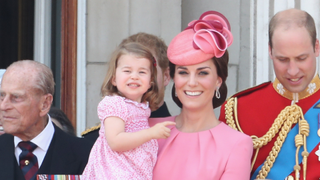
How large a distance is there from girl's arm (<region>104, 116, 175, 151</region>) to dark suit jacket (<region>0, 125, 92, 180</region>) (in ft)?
1.53

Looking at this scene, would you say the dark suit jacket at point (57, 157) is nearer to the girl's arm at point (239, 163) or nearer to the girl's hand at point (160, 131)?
the girl's hand at point (160, 131)

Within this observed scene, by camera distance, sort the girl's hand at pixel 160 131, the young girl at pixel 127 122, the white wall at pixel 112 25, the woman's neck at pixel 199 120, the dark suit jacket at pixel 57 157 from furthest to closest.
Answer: the white wall at pixel 112 25 < the dark suit jacket at pixel 57 157 < the woman's neck at pixel 199 120 < the young girl at pixel 127 122 < the girl's hand at pixel 160 131

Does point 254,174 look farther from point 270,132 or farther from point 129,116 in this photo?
point 129,116

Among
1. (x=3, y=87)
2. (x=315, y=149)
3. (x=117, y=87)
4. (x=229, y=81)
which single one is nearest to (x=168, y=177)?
(x=117, y=87)

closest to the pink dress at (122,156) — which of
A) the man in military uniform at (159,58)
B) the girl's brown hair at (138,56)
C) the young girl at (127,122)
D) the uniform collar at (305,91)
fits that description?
the young girl at (127,122)


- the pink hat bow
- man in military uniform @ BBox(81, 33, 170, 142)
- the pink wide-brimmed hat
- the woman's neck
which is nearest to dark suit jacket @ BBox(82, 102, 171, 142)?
man in military uniform @ BBox(81, 33, 170, 142)

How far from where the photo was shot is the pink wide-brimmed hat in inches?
105

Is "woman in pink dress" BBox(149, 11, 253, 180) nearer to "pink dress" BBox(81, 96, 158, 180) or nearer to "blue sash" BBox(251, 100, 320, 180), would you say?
"pink dress" BBox(81, 96, 158, 180)

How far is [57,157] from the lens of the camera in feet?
9.75

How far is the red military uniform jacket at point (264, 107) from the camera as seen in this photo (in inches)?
110

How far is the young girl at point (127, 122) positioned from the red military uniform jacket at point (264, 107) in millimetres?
489

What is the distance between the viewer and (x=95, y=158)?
8.90 feet

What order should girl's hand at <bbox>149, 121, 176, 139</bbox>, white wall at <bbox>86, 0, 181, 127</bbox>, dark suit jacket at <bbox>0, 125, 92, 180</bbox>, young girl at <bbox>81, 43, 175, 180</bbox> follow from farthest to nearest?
white wall at <bbox>86, 0, 181, 127</bbox>
dark suit jacket at <bbox>0, 125, 92, 180</bbox>
young girl at <bbox>81, 43, 175, 180</bbox>
girl's hand at <bbox>149, 121, 176, 139</bbox>

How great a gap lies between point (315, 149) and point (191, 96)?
0.65 meters
